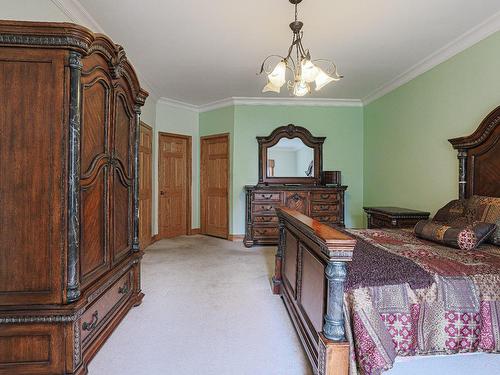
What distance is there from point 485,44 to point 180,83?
3711 mm

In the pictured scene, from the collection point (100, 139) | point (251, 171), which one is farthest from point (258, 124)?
point (100, 139)

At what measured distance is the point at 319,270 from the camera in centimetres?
161

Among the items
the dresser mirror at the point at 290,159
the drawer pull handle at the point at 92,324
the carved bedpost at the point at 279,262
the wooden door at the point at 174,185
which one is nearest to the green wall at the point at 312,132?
the dresser mirror at the point at 290,159

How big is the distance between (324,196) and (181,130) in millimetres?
2953

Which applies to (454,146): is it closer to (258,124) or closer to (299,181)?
(299,181)

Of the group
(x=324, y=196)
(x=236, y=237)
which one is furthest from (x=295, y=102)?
(x=236, y=237)

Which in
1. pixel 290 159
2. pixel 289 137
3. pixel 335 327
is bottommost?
pixel 335 327

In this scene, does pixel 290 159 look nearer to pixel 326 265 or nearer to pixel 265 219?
pixel 265 219

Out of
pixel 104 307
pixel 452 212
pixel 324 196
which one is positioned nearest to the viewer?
pixel 104 307

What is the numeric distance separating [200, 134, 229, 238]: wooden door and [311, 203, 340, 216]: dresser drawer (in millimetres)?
1600

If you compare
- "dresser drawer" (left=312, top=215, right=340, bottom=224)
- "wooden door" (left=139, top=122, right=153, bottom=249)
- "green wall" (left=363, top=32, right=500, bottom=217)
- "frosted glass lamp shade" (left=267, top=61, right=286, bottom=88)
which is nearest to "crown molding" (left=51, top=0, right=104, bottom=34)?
"frosted glass lamp shade" (left=267, top=61, right=286, bottom=88)

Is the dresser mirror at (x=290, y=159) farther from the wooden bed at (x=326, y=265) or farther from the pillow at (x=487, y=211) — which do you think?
the pillow at (x=487, y=211)

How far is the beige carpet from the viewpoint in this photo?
1.78 metres

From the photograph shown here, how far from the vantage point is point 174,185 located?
563cm
